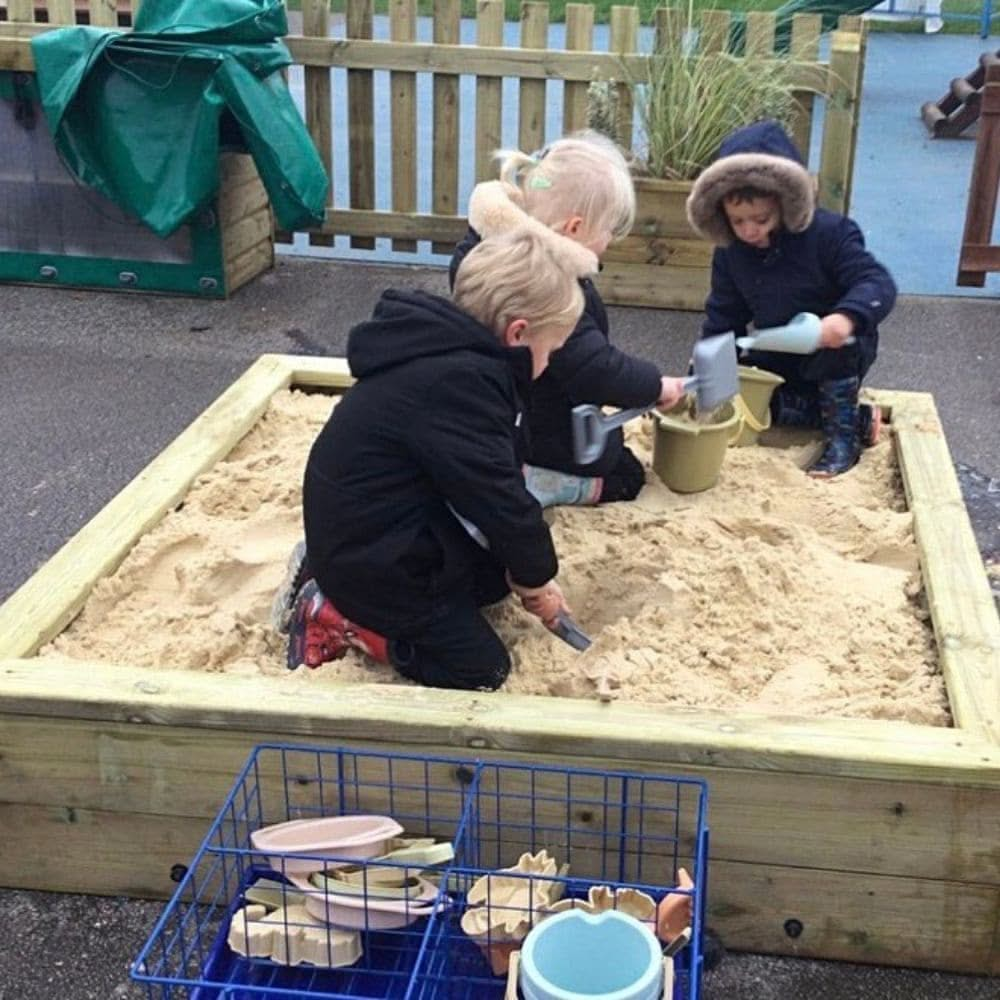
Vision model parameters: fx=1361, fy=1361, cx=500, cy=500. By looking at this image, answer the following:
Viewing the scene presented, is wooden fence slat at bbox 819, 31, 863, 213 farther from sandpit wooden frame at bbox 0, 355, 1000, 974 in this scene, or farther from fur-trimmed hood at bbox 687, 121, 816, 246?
sandpit wooden frame at bbox 0, 355, 1000, 974

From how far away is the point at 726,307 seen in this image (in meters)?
3.78

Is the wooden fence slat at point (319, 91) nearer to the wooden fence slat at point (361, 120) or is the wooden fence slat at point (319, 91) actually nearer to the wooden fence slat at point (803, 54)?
the wooden fence slat at point (361, 120)

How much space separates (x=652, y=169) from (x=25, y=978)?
4.35 m

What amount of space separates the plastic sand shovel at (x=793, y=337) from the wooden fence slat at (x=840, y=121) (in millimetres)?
2367

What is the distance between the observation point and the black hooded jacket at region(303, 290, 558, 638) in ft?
7.47

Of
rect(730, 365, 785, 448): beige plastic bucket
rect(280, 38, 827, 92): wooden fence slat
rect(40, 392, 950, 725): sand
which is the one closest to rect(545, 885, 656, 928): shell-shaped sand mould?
rect(40, 392, 950, 725): sand

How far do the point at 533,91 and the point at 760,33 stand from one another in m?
1.02

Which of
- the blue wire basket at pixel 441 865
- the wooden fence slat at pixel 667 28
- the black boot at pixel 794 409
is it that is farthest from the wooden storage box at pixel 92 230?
the blue wire basket at pixel 441 865

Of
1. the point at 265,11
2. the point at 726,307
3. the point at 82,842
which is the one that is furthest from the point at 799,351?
the point at 265,11

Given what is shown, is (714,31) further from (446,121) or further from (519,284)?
(519,284)

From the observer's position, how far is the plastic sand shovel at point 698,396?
123 inches

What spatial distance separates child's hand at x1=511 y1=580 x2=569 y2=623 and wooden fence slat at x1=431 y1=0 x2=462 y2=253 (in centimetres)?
403

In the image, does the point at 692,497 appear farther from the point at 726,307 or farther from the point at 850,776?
the point at 850,776

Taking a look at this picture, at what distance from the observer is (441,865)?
2102 millimetres
